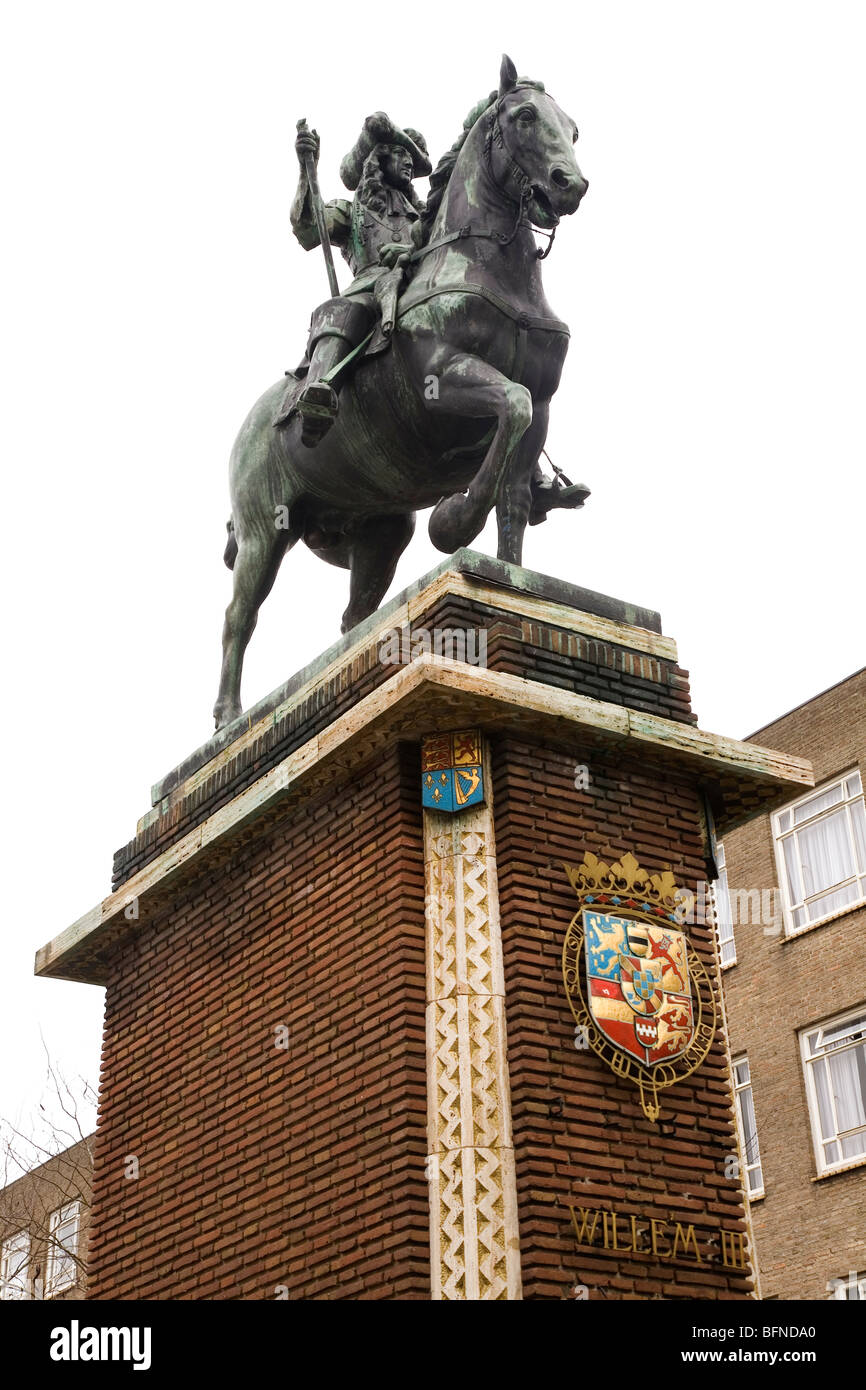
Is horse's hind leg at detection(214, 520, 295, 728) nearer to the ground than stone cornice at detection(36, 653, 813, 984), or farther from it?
farther from it

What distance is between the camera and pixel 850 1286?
2300cm

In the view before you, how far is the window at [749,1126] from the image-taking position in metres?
25.3

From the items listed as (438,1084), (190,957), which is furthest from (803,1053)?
(438,1084)

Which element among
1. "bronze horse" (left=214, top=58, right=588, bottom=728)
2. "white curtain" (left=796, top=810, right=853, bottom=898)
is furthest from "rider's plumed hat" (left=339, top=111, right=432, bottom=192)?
"white curtain" (left=796, top=810, right=853, bottom=898)

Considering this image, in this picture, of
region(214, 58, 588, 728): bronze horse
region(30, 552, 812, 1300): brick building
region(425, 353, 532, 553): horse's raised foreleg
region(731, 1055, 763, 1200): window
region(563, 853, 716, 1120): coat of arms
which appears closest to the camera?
region(30, 552, 812, 1300): brick building

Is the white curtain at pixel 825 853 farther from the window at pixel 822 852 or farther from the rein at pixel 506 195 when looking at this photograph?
the rein at pixel 506 195

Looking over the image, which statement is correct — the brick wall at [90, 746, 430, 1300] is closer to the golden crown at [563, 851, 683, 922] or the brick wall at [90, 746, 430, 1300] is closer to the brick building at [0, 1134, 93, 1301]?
the golden crown at [563, 851, 683, 922]

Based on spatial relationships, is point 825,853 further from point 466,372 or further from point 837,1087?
point 466,372

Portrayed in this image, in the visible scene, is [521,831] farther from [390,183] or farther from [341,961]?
[390,183]

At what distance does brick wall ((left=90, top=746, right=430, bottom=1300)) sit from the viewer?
915 centimetres

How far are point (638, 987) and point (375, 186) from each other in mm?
6291

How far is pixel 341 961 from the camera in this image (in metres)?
9.98

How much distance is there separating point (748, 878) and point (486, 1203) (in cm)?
1914

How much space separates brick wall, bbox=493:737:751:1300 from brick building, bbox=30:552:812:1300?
0.01 meters
